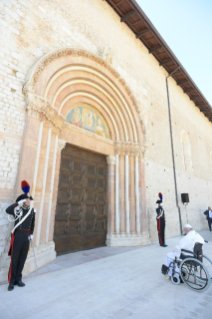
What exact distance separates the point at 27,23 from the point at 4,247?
15.9 ft

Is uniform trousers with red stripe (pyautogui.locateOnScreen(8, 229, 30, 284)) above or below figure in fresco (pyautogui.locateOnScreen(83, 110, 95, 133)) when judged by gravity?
below

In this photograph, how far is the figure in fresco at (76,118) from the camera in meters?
5.43

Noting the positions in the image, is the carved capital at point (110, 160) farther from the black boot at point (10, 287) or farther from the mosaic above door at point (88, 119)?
the black boot at point (10, 287)

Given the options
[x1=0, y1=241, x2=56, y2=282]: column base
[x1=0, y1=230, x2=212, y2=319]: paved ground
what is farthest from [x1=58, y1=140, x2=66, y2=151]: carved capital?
[x1=0, y1=230, x2=212, y2=319]: paved ground

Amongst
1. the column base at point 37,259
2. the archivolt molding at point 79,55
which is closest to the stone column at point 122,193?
the archivolt molding at point 79,55

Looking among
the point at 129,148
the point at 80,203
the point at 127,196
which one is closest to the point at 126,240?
the point at 127,196

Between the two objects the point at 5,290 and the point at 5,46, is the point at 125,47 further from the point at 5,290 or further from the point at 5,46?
the point at 5,290

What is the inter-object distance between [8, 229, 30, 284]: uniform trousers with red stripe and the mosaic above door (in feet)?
10.9

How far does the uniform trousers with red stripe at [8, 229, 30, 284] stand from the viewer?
2.68m

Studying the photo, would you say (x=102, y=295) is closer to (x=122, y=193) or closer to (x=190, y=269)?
(x=190, y=269)

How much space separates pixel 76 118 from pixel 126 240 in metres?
4.07

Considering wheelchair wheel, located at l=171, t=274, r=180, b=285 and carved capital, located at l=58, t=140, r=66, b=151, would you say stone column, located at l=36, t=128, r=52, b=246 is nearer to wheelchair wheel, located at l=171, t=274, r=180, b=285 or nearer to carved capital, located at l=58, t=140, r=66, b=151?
carved capital, located at l=58, t=140, r=66, b=151

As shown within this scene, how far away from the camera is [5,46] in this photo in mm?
3795

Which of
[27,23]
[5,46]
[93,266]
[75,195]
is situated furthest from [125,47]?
[93,266]
